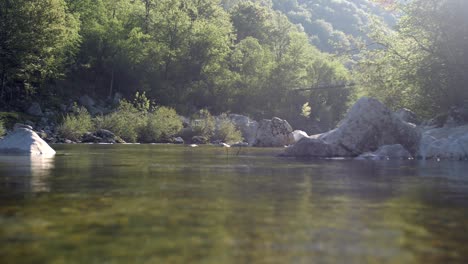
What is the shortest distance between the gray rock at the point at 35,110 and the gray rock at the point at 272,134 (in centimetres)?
2584

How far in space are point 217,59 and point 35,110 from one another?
29.9m

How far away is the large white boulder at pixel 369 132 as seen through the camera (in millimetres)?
25828

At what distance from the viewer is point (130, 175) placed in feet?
44.6

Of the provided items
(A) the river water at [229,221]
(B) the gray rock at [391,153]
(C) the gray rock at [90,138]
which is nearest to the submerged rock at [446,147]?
(B) the gray rock at [391,153]

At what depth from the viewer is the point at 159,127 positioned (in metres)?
50.4

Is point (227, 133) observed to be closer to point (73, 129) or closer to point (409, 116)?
point (73, 129)

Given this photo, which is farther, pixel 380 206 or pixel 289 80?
pixel 289 80

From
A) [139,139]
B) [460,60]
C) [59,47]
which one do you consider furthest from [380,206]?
[59,47]

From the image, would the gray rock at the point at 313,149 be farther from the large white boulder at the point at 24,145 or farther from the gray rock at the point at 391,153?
the large white boulder at the point at 24,145

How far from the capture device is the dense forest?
36.4m

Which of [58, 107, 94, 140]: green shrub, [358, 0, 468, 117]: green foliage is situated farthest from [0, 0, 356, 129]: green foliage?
[358, 0, 468, 117]: green foliage

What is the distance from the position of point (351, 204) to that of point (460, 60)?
96.3 ft

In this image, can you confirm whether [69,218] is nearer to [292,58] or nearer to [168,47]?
[168,47]

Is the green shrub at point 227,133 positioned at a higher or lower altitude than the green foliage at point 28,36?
lower
